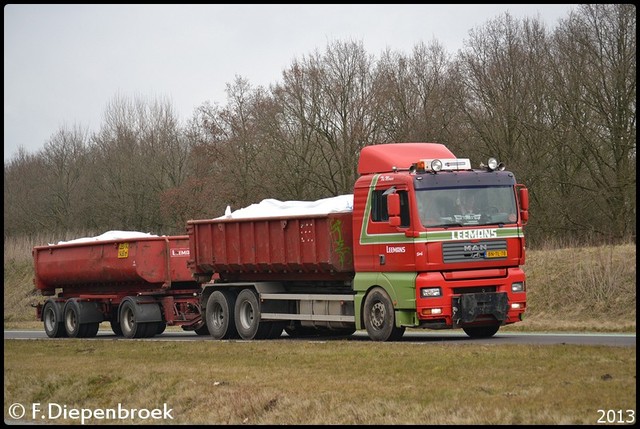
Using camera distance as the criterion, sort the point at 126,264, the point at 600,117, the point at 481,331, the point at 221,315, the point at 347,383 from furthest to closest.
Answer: the point at 600,117 → the point at 126,264 → the point at 221,315 → the point at 481,331 → the point at 347,383

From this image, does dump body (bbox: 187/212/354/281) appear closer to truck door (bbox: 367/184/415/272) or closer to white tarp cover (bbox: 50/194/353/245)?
white tarp cover (bbox: 50/194/353/245)

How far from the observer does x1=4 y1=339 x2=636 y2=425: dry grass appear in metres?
12.8

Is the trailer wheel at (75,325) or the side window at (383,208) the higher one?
the side window at (383,208)

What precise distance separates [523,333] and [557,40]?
2451 centimetres

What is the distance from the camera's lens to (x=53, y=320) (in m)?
31.2

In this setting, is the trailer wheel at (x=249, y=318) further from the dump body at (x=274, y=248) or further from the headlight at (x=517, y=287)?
the headlight at (x=517, y=287)

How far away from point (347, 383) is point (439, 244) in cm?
619

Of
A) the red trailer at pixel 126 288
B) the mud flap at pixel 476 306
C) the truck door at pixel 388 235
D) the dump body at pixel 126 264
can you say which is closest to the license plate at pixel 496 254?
the mud flap at pixel 476 306

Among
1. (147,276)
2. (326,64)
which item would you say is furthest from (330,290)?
(326,64)

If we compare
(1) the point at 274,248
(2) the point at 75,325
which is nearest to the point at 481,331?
(1) the point at 274,248

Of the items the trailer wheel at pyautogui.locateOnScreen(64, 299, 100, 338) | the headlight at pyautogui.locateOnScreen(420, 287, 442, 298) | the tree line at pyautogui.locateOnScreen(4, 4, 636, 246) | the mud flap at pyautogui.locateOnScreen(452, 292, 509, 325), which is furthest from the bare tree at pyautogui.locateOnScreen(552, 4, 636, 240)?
the headlight at pyautogui.locateOnScreen(420, 287, 442, 298)

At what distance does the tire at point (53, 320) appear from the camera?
30.9 metres

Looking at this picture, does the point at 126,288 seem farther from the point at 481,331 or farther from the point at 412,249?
the point at 412,249

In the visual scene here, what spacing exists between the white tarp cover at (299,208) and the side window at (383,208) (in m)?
1.22
